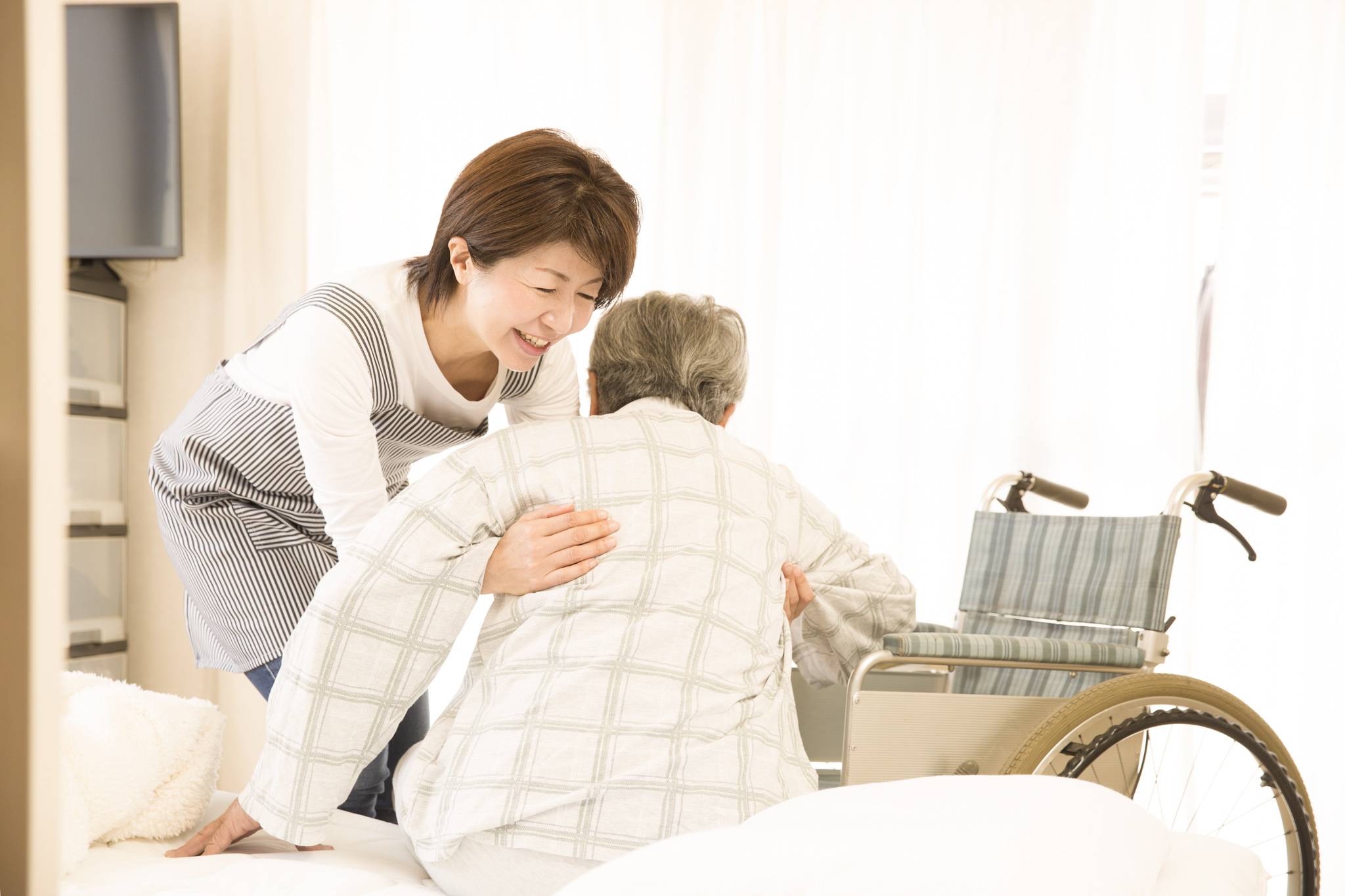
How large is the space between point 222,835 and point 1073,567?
141 cm

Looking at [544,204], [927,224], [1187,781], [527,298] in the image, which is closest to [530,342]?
[527,298]

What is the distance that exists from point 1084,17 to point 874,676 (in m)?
1.87

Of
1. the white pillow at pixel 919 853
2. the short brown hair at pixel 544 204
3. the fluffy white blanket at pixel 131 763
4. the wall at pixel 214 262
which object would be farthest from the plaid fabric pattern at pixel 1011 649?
the wall at pixel 214 262

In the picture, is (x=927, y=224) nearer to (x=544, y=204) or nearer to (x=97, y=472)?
(x=544, y=204)

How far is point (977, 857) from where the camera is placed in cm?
56

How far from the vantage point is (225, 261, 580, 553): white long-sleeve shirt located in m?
1.33

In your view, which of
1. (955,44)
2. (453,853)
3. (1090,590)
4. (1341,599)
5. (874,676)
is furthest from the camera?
(955,44)

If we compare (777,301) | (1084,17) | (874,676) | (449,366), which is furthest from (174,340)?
(1084,17)

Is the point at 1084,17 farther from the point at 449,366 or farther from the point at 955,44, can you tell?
the point at 449,366

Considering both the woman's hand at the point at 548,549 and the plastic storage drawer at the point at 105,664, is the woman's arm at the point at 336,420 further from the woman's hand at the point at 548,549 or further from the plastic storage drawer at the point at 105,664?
the plastic storage drawer at the point at 105,664

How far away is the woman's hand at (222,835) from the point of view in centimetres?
120

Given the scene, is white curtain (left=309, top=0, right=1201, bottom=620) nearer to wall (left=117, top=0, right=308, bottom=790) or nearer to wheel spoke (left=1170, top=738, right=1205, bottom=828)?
wheel spoke (left=1170, top=738, right=1205, bottom=828)

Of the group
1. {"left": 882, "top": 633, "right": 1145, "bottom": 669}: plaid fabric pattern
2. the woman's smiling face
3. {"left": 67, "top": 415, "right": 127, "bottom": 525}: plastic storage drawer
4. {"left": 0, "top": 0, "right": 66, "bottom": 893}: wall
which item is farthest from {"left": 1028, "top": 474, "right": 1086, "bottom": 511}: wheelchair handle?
{"left": 67, "top": 415, "right": 127, "bottom": 525}: plastic storage drawer

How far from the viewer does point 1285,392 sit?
262 centimetres
